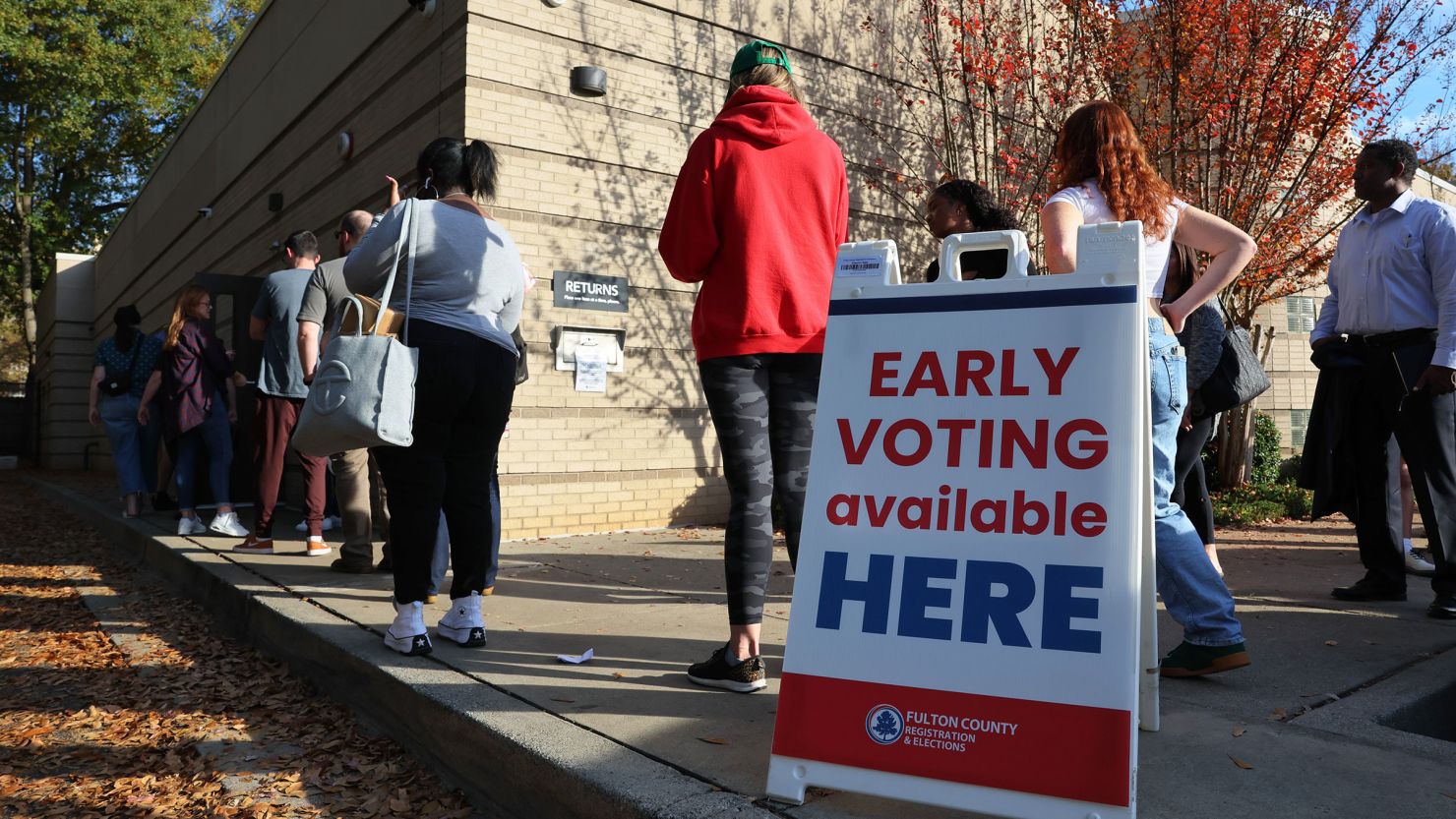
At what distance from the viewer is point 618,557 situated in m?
6.45

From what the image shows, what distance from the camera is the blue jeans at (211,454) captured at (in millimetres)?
7652

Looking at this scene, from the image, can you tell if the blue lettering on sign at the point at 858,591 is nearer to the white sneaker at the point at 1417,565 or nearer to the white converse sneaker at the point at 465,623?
the white converse sneaker at the point at 465,623

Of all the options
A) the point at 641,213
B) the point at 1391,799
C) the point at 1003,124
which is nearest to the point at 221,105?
the point at 641,213

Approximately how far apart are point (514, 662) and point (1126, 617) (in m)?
2.19

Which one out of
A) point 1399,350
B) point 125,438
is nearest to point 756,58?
point 1399,350

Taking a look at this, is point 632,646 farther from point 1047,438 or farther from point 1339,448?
point 1339,448

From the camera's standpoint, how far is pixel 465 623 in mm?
3846

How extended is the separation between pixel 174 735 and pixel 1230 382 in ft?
13.6

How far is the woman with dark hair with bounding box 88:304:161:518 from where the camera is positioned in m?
8.97

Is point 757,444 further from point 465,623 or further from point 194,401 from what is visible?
point 194,401

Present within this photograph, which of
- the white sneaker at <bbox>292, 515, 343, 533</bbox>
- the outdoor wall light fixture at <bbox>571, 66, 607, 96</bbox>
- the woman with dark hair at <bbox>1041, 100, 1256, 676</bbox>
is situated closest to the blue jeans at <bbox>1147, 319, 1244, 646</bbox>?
the woman with dark hair at <bbox>1041, 100, 1256, 676</bbox>

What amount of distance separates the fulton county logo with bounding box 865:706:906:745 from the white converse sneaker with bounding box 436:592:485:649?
78.0 inches

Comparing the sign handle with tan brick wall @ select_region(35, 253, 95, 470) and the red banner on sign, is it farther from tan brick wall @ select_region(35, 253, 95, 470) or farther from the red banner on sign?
tan brick wall @ select_region(35, 253, 95, 470)

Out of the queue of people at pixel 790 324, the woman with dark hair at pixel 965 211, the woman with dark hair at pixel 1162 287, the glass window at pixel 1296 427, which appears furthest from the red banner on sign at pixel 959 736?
the glass window at pixel 1296 427
